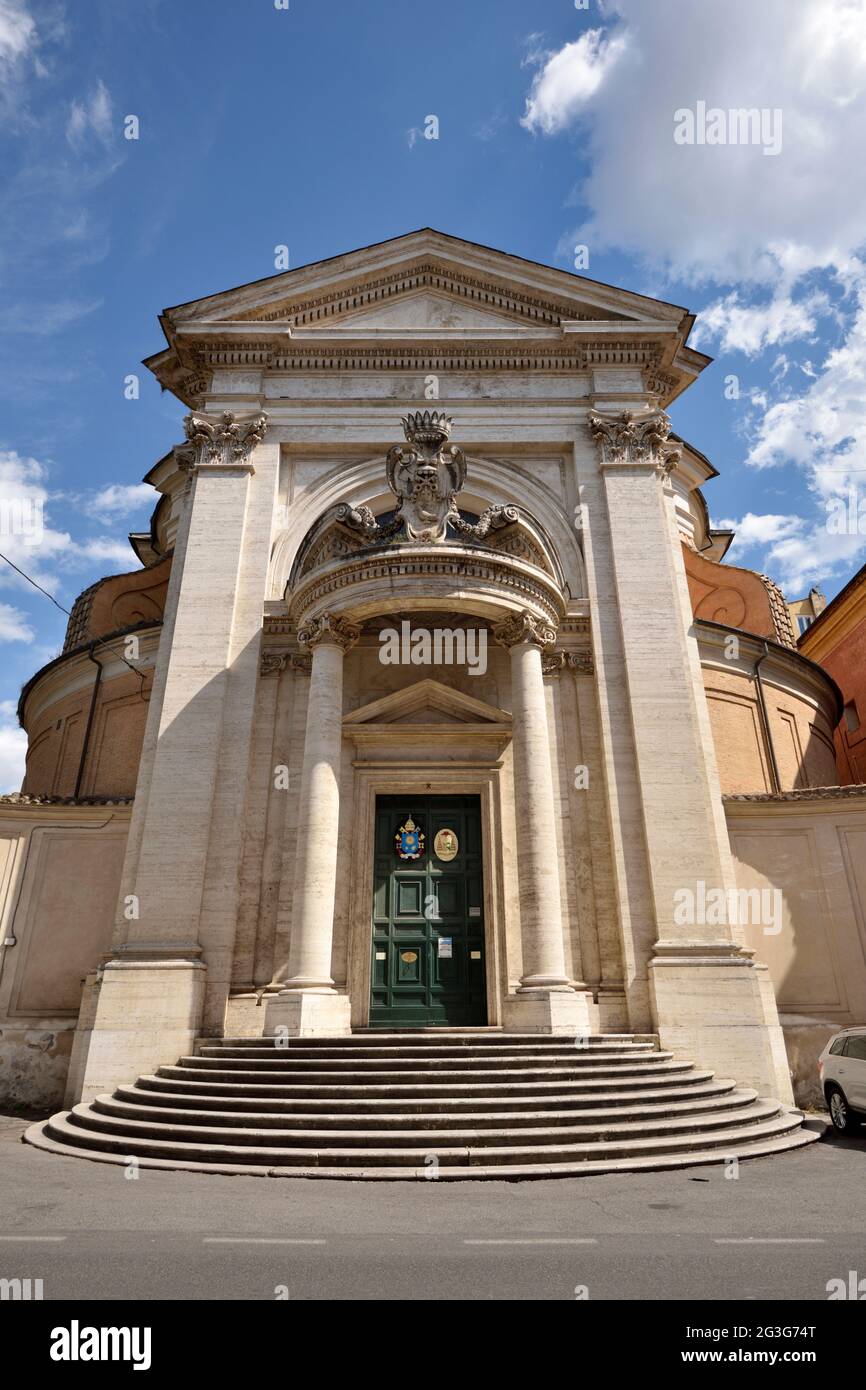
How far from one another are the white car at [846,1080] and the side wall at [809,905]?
1.97m

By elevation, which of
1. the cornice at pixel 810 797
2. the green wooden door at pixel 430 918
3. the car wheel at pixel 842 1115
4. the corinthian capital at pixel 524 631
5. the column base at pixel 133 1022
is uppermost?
the corinthian capital at pixel 524 631

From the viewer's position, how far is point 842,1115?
35.1 ft

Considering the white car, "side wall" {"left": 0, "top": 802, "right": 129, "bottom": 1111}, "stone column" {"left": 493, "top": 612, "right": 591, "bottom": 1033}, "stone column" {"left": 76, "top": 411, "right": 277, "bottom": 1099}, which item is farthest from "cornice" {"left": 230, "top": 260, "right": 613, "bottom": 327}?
the white car

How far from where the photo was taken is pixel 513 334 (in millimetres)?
17766

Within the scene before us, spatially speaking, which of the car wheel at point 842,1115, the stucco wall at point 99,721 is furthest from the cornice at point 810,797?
the stucco wall at point 99,721

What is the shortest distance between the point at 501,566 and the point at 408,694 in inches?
119

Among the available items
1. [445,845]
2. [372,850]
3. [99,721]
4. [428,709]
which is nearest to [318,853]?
[372,850]

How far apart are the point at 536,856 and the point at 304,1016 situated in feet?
13.8

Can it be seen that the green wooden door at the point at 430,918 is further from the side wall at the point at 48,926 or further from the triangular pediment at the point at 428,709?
the side wall at the point at 48,926

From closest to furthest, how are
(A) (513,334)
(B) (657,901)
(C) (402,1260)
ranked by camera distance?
(C) (402,1260) < (B) (657,901) < (A) (513,334)

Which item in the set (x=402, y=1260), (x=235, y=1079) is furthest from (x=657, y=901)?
(x=402, y=1260)

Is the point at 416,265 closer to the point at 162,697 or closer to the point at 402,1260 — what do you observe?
the point at 162,697

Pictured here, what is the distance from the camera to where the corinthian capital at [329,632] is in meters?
14.1

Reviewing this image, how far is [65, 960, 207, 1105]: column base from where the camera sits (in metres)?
11.8
